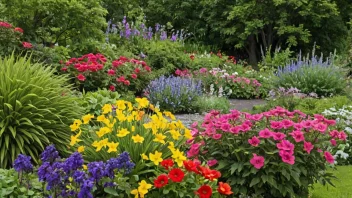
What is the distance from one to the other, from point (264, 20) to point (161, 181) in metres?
17.1

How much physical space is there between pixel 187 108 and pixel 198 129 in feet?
15.9

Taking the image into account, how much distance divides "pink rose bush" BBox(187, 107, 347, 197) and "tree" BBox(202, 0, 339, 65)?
49.3 feet

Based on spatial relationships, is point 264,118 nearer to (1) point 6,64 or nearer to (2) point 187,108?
(1) point 6,64

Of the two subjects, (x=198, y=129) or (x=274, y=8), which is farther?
(x=274, y=8)

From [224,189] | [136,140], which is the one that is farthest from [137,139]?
[224,189]

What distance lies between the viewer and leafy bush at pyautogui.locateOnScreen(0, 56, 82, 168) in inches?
204

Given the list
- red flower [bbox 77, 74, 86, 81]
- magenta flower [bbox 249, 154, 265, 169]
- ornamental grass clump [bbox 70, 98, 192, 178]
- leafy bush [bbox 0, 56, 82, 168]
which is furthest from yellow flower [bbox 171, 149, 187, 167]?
red flower [bbox 77, 74, 86, 81]

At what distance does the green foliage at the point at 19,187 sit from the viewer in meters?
3.93

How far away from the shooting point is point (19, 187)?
4020mm

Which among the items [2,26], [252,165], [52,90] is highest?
[2,26]

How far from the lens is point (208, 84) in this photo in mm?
12438

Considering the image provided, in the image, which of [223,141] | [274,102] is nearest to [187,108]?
[274,102]

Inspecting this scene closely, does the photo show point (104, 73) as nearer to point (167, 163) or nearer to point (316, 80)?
point (316, 80)

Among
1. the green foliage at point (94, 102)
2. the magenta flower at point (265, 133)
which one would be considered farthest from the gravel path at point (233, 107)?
the magenta flower at point (265, 133)
